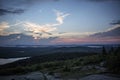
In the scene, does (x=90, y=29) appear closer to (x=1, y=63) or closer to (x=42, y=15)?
(x=42, y=15)

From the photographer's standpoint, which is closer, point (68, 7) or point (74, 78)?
point (74, 78)

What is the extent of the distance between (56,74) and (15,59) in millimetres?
829

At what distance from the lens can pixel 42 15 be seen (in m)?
3.98

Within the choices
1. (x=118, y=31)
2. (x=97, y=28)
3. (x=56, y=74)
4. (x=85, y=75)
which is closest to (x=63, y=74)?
(x=56, y=74)

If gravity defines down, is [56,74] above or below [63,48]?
below

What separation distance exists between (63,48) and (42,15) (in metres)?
0.75

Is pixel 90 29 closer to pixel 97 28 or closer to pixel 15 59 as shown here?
pixel 97 28

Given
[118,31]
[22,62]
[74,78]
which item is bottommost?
[74,78]

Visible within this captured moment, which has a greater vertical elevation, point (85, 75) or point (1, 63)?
point (1, 63)

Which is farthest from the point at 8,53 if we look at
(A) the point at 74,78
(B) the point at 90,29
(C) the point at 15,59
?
(B) the point at 90,29

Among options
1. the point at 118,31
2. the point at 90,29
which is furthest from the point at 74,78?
the point at 118,31

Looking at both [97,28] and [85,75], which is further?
[97,28]

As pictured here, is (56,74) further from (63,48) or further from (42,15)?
(42,15)

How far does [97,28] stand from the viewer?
3.97 m
